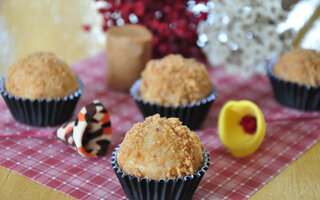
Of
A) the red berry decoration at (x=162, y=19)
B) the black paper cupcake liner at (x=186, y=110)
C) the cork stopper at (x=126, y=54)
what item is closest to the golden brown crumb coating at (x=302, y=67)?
the black paper cupcake liner at (x=186, y=110)

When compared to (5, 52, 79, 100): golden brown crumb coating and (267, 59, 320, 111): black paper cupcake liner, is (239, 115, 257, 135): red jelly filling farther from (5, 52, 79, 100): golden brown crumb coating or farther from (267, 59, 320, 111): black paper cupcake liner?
(5, 52, 79, 100): golden brown crumb coating

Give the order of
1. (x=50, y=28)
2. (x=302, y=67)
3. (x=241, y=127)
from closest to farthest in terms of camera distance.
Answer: (x=241, y=127) < (x=302, y=67) < (x=50, y=28)

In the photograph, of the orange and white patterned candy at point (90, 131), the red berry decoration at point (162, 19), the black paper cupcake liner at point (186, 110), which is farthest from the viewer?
the red berry decoration at point (162, 19)

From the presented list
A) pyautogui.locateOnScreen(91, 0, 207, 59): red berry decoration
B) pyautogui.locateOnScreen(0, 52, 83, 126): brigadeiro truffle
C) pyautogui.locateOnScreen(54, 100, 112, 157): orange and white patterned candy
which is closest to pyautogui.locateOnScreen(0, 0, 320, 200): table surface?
pyautogui.locateOnScreen(91, 0, 207, 59): red berry decoration

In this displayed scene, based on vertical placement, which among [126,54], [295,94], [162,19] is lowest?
[295,94]

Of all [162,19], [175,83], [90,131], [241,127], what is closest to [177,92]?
[175,83]

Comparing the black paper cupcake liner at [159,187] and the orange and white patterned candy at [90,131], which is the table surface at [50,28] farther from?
the black paper cupcake liner at [159,187]

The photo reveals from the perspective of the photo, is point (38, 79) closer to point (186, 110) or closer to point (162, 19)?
point (186, 110)
